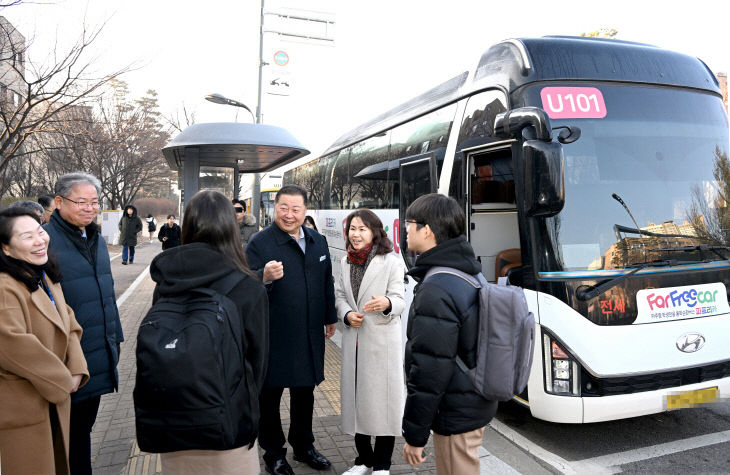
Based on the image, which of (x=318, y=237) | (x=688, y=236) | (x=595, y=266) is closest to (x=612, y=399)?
(x=595, y=266)

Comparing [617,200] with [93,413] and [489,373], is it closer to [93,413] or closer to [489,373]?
[489,373]

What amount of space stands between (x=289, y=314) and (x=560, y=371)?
2.07 meters

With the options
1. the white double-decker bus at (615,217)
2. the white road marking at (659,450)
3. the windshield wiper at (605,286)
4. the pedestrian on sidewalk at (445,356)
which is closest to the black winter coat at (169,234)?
the white double-decker bus at (615,217)

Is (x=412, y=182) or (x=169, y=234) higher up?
(x=412, y=182)

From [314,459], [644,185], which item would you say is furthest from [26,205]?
[644,185]

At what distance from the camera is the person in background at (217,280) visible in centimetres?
220

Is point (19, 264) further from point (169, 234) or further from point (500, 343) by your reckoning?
point (169, 234)

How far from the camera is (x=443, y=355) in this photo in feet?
7.07

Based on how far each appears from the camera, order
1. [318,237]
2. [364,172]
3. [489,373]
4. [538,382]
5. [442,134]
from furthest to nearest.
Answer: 1. [364,172]
2. [442,134]
3. [538,382]
4. [318,237]
5. [489,373]

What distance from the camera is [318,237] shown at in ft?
12.1

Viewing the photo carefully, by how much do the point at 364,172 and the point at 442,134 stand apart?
97.6 inches

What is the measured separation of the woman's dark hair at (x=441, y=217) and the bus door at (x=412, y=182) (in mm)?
3087

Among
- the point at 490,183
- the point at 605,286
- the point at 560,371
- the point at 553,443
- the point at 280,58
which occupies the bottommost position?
the point at 553,443

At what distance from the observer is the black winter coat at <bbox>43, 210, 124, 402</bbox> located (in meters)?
2.98
